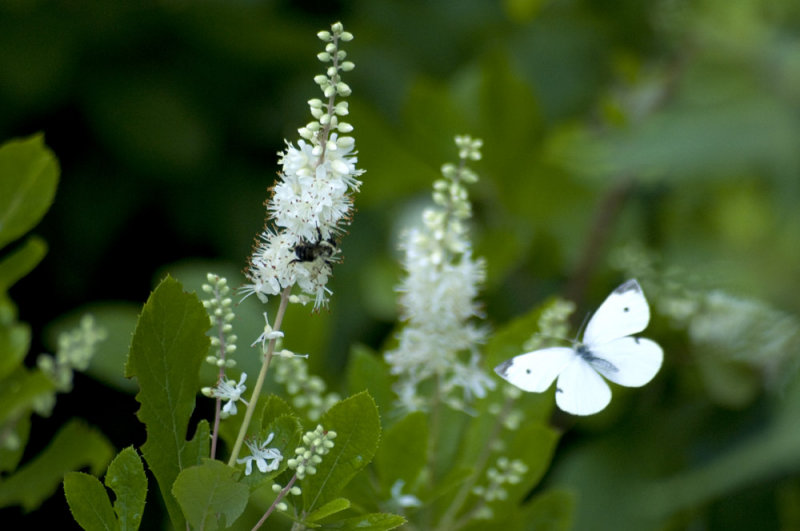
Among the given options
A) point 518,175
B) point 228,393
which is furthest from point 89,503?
point 518,175

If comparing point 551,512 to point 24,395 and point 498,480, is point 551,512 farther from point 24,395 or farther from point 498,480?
point 24,395

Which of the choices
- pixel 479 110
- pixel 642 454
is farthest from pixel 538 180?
pixel 642 454

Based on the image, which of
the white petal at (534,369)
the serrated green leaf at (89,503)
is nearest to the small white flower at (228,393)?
the serrated green leaf at (89,503)

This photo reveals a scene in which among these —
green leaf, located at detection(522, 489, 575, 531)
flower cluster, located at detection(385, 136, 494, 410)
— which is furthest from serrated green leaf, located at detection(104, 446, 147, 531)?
green leaf, located at detection(522, 489, 575, 531)

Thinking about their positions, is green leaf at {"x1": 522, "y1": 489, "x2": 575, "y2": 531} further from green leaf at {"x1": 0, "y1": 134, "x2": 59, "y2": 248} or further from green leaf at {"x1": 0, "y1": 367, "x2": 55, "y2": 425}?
green leaf at {"x1": 0, "y1": 134, "x2": 59, "y2": 248}

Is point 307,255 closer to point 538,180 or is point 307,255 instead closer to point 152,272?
point 538,180

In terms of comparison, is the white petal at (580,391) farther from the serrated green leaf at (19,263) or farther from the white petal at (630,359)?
the serrated green leaf at (19,263)
